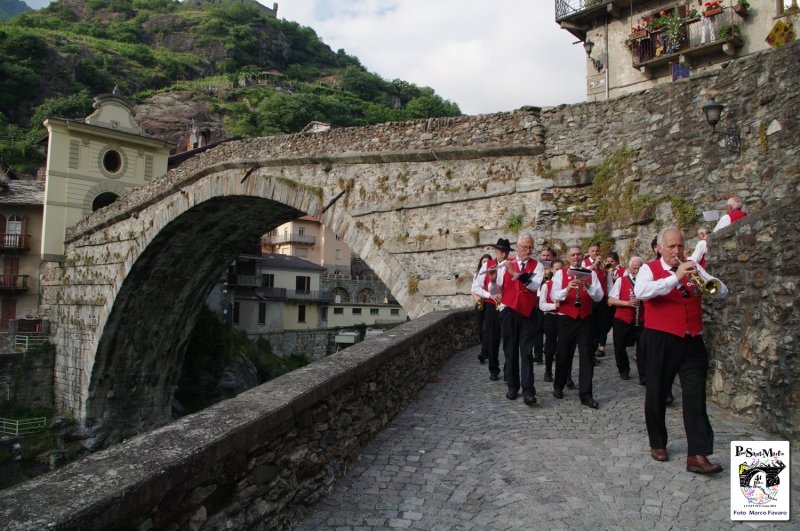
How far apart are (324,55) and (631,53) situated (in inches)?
3595

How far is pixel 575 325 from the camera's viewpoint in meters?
5.24

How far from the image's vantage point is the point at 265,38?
91438 millimetres

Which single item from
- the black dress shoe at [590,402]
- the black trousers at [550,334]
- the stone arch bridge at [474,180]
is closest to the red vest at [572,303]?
the black trousers at [550,334]

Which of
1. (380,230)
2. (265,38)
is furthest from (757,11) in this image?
(265,38)

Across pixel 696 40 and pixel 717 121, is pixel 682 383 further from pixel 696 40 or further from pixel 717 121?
pixel 696 40

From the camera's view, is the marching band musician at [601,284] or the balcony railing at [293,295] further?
the balcony railing at [293,295]

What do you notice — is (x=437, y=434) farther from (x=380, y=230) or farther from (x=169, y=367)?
(x=169, y=367)

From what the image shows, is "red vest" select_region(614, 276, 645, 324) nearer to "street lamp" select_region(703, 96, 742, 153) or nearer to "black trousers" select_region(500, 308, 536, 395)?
"black trousers" select_region(500, 308, 536, 395)

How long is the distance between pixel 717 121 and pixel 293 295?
32.6 meters

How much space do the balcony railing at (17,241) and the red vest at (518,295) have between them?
22876 mm

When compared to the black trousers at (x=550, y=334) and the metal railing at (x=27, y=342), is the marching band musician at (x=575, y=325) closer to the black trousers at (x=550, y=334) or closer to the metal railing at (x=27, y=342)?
the black trousers at (x=550, y=334)

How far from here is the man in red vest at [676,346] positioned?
3459 millimetres

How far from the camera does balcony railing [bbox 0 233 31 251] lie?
22.4 meters

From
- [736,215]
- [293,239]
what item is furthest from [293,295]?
[736,215]
